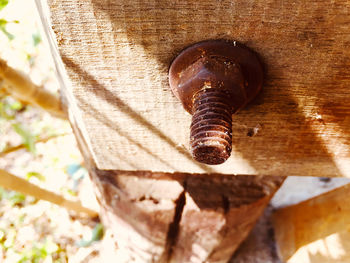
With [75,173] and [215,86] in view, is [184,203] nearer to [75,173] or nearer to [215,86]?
[215,86]

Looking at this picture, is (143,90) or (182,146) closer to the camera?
(143,90)

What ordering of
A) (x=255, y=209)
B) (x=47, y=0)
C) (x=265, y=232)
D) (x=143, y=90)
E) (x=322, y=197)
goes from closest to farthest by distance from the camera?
(x=47, y=0), (x=143, y=90), (x=255, y=209), (x=322, y=197), (x=265, y=232)

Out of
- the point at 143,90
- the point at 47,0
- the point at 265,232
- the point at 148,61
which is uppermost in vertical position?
the point at 47,0

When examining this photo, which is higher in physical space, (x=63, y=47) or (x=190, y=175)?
(x=63, y=47)

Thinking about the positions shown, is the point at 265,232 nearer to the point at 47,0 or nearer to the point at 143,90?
the point at 143,90

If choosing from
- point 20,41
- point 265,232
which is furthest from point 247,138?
point 20,41

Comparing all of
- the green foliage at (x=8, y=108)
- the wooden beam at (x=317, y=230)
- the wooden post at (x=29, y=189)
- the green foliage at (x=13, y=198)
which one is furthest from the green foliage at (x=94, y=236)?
the green foliage at (x=8, y=108)
